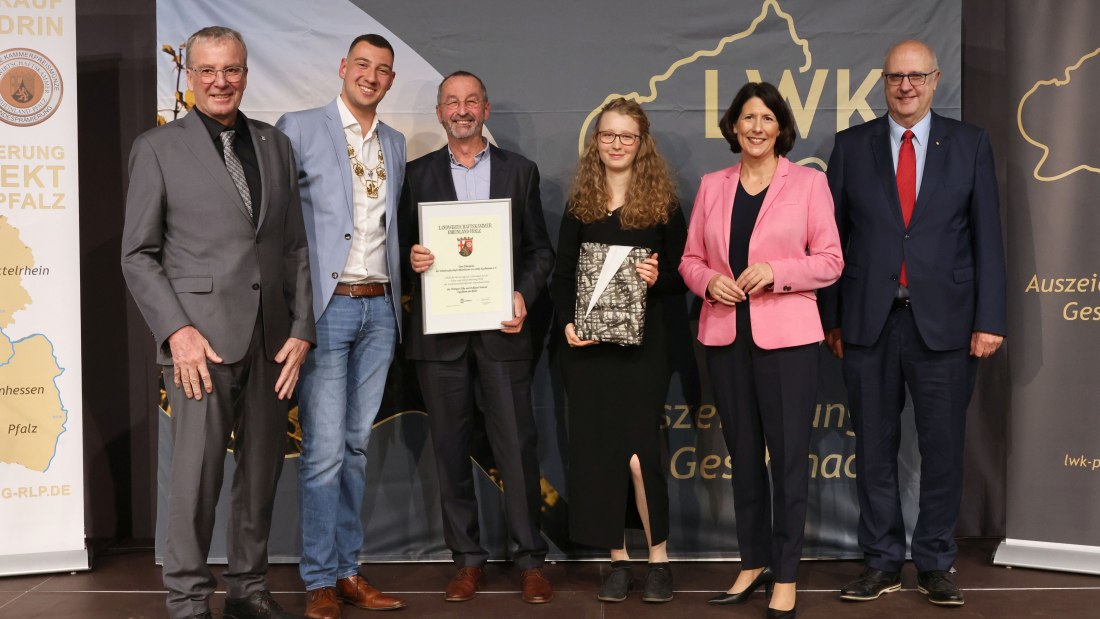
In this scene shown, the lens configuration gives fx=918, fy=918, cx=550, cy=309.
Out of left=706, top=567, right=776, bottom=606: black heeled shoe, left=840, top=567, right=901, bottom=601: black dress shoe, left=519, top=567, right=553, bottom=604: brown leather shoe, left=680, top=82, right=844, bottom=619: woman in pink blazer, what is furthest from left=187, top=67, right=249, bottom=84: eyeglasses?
left=840, top=567, right=901, bottom=601: black dress shoe

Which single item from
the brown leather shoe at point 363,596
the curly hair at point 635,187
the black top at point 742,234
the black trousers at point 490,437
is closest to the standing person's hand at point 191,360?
the black trousers at point 490,437

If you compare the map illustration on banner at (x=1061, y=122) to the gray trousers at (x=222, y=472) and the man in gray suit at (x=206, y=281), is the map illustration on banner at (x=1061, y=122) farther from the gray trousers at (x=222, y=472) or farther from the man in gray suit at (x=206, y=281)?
the gray trousers at (x=222, y=472)

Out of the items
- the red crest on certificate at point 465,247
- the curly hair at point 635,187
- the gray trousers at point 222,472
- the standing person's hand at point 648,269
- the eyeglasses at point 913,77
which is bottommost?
the gray trousers at point 222,472

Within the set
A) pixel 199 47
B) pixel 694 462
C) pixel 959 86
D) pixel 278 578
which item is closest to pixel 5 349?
pixel 278 578

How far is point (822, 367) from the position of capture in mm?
4082

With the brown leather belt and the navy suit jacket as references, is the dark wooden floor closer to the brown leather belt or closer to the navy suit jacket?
the navy suit jacket

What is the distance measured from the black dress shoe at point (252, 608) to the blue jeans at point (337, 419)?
0.69ft

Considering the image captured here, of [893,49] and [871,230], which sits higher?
[893,49]

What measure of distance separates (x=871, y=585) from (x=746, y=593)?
0.49 m

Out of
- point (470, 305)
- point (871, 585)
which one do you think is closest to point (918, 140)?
point (871, 585)

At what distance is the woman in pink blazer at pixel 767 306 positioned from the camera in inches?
125

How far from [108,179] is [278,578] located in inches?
77.9

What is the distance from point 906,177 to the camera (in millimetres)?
3477

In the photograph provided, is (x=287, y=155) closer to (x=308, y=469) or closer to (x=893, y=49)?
(x=308, y=469)
